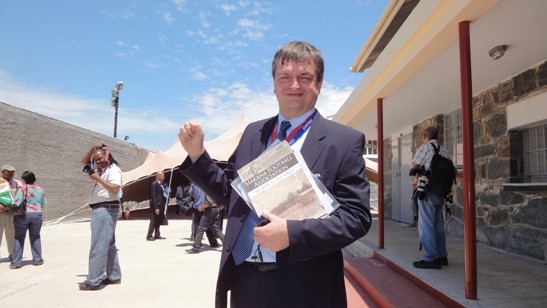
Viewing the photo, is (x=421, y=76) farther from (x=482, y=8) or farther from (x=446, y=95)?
(x=482, y=8)

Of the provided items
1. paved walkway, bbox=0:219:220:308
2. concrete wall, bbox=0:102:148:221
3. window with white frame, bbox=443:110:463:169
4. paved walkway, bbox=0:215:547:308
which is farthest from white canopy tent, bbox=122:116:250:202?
window with white frame, bbox=443:110:463:169

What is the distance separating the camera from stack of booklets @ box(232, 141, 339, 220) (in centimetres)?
127

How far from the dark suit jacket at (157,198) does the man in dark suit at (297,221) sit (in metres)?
8.89

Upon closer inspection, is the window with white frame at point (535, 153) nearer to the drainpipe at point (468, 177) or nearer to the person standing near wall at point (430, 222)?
the person standing near wall at point (430, 222)

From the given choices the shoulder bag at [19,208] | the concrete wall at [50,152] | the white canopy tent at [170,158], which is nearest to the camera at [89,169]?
the shoulder bag at [19,208]

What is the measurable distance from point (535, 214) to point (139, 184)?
58.4 feet

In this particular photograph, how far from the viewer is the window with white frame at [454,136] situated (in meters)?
7.48

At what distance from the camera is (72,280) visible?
5574 millimetres

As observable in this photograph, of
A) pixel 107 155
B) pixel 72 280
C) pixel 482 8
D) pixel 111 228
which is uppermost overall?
pixel 482 8

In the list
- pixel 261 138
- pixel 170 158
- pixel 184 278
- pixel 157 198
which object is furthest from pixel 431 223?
pixel 170 158

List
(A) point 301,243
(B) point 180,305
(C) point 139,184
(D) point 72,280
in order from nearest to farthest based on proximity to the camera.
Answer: (A) point 301,243
(B) point 180,305
(D) point 72,280
(C) point 139,184

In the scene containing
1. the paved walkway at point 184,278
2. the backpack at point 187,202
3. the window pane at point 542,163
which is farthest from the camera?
the backpack at point 187,202

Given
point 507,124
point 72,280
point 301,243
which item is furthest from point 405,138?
point 301,243

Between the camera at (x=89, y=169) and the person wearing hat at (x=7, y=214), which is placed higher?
the camera at (x=89, y=169)
